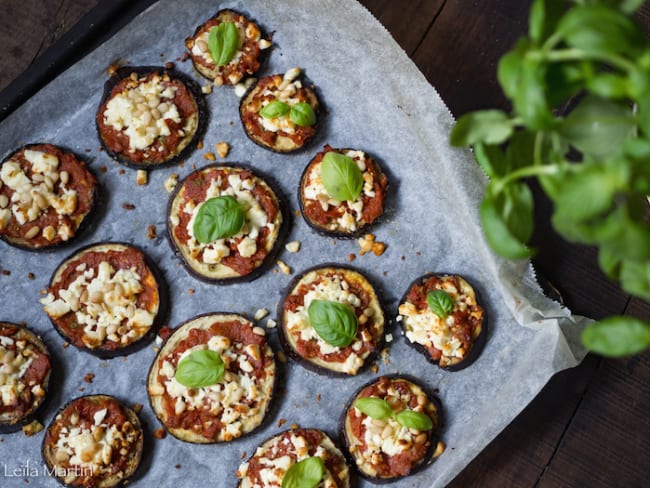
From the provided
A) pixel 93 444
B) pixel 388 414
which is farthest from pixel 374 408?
pixel 93 444

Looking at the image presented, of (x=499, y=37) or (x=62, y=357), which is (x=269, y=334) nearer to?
(x=62, y=357)

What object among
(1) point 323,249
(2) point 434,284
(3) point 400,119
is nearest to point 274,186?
(1) point 323,249

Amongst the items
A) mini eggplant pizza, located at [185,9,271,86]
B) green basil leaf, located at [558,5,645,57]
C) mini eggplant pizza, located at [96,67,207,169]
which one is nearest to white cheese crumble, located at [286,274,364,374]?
mini eggplant pizza, located at [96,67,207,169]

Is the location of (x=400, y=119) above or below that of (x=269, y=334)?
above

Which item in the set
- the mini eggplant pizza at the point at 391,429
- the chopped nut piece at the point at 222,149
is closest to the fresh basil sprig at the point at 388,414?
the mini eggplant pizza at the point at 391,429

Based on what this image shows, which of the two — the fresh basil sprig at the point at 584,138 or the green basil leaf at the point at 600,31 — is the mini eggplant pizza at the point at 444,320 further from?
the green basil leaf at the point at 600,31

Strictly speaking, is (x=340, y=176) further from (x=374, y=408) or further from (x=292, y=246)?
(x=374, y=408)
